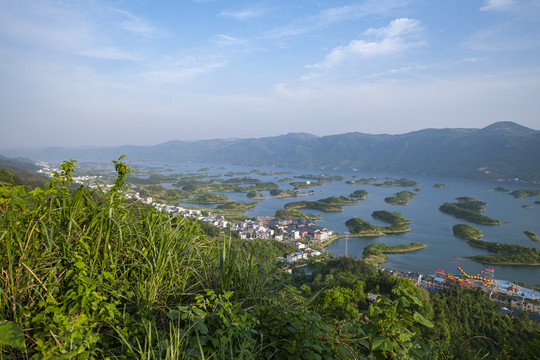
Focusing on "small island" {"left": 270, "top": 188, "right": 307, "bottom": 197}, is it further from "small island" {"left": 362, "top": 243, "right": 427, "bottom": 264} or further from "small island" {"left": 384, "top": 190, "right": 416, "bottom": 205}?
"small island" {"left": 362, "top": 243, "right": 427, "bottom": 264}

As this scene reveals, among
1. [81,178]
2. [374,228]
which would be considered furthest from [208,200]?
[374,228]

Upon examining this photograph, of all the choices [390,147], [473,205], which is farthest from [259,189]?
[390,147]

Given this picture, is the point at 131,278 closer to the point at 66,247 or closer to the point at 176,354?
the point at 66,247

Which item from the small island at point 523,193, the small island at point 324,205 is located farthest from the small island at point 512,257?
the small island at point 523,193

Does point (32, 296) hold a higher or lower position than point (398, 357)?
higher

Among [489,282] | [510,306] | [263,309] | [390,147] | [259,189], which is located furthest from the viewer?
[390,147]

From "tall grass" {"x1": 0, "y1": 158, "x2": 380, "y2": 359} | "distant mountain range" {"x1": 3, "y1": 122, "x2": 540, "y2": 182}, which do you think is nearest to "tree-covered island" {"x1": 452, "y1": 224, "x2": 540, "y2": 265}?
"tall grass" {"x1": 0, "y1": 158, "x2": 380, "y2": 359}

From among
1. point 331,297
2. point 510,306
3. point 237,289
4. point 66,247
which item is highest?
point 66,247
